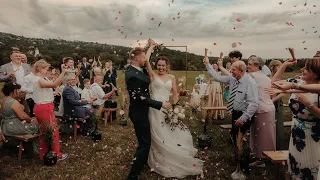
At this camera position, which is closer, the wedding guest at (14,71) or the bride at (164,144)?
the bride at (164,144)

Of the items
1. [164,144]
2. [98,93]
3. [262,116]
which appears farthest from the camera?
[98,93]

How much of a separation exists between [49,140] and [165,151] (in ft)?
8.74

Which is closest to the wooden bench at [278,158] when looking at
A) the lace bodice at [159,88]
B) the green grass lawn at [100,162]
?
the green grass lawn at [100,162]

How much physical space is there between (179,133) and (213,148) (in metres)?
1.95

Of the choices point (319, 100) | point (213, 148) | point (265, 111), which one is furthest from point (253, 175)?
point (319, 100)

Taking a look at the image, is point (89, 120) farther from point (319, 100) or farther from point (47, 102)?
point (319, 100)

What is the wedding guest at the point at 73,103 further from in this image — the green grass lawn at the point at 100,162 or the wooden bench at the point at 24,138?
the wooden bench at the point at 24,138

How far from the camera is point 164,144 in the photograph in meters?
5.86

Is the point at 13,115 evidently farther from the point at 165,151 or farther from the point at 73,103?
the point at 165,151

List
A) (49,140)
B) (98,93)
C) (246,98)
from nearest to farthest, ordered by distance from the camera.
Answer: (246,98) < (49,140) < (98,93)

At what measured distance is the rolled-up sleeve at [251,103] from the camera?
5578mm

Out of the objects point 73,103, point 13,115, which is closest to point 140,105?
point 13,115

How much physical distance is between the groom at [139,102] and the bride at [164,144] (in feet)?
1.56

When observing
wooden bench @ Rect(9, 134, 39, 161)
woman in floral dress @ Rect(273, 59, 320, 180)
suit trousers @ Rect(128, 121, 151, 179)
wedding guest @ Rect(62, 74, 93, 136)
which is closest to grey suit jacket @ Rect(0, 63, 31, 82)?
wedding guest @ Rect(62, 74, 93, 136)
